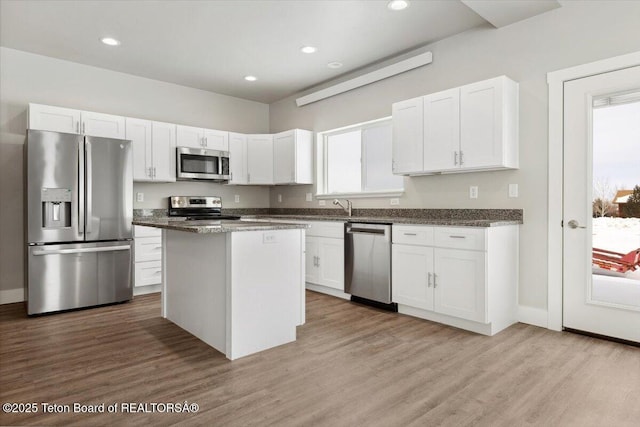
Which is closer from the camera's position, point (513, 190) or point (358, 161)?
point (513, 190)

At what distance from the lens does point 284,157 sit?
5.41 metres

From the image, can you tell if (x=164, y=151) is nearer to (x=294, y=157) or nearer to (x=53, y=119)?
(x=53, y=119)

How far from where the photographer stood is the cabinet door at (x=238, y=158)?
17.7 feet

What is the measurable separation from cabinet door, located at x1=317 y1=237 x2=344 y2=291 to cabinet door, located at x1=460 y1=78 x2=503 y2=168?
1565mm

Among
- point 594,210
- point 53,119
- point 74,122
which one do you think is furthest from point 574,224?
point 53,119

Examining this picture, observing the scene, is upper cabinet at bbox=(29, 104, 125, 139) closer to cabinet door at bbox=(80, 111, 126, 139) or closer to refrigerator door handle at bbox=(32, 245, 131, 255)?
cabinet door at bbox=(80, 111, 126, 139)

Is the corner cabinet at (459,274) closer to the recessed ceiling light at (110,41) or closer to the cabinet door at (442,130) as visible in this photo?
the cabinet door at (442,130)

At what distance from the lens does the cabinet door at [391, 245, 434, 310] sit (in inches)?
129

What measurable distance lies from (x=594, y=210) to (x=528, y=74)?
1.24m

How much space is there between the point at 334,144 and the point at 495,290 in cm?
307

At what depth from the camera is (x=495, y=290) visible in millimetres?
3006

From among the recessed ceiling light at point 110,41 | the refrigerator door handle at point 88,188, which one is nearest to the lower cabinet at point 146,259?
the refrigerator door handle at point 88,188

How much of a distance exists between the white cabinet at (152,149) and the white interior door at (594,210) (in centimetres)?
421

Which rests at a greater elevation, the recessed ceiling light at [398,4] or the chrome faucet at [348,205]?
the recessed ceiling light at [398,4]
